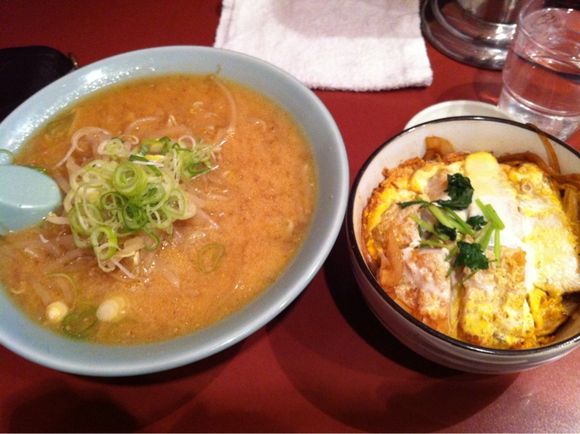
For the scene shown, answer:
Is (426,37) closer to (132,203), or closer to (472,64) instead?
(472,64)

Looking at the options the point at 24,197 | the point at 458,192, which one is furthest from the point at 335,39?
the point at 24,197

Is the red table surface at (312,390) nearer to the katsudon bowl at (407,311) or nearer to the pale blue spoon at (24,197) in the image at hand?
the katsudon bowl at (407,311)

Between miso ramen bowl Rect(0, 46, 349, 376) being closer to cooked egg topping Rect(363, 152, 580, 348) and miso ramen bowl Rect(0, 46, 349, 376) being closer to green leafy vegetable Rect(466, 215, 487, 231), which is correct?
cooked egg topping Rect(363, 152, 580, 348)

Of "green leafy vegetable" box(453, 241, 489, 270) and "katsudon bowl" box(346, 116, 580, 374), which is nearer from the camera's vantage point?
"katsudon bowl" box(346, 116, 580, 374)

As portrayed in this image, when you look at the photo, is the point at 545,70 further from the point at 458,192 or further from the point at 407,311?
the point at 407,311

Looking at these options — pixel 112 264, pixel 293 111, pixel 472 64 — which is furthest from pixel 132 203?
pixel 472 64

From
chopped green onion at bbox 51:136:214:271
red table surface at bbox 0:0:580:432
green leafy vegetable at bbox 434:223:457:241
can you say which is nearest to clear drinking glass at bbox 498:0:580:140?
green leafy vegetable at bbox 434:223:457:241

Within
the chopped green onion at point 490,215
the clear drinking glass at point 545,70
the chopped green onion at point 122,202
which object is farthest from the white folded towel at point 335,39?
the chopped green onion at point 122,202
